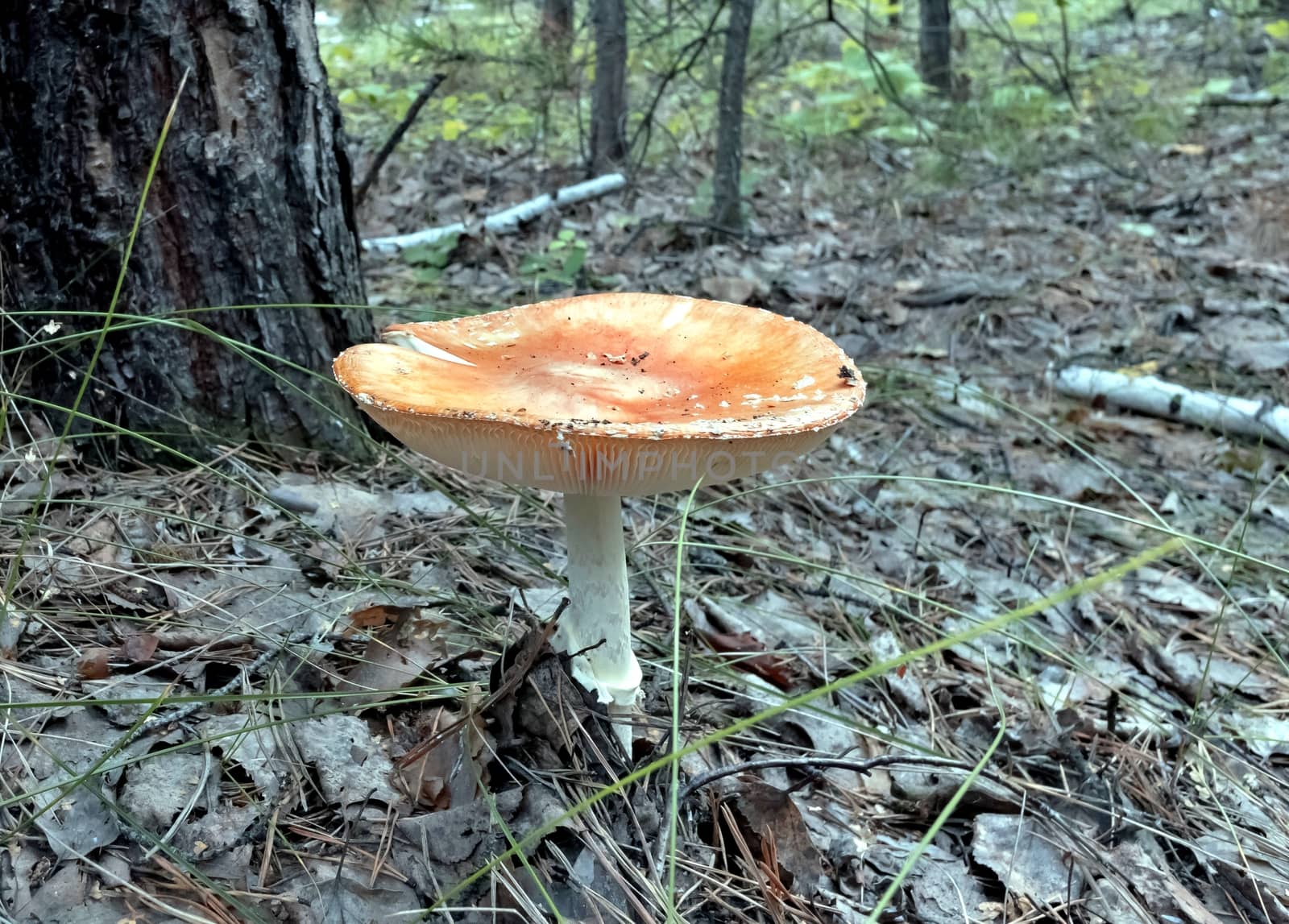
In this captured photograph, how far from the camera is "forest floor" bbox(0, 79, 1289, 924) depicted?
5.95ft

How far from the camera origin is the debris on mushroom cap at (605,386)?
1.71 metres

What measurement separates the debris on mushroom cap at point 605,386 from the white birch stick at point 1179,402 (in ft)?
10.5

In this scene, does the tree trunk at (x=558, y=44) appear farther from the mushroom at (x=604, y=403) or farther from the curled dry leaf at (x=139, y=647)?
the curled dry leaf at (x=139, y=647)

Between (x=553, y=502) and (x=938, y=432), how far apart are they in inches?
80.5

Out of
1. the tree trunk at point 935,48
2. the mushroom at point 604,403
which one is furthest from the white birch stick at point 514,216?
the tree trunk at point 935,48

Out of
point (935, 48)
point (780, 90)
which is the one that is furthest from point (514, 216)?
point (935, 48)

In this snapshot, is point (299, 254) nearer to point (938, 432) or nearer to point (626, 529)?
point (626, 529)

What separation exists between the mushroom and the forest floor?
0.22 meters

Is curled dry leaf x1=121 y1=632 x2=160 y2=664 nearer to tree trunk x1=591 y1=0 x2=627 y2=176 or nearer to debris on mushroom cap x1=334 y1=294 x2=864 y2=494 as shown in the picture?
debris on mushroom cap x1=334 y1=294 x2=864 y2=494

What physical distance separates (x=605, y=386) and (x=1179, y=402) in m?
3.82

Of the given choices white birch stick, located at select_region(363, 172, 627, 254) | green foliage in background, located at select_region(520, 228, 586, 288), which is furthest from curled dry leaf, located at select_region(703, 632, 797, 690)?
white birch stick, located at select_region(363, 172, 627, 254)

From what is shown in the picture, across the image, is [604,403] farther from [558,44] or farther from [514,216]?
[558,44]

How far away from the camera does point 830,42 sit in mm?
14414

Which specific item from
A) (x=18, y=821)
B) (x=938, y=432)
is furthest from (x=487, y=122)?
(x=18, y=821)
